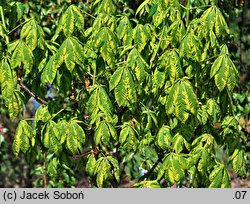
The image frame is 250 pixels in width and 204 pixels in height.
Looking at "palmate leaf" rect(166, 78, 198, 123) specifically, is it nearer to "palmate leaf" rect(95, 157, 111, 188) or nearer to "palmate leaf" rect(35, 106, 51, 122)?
"palmate leaf" rect(95, 157, 111, 188)

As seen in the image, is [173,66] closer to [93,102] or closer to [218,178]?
[93,102]

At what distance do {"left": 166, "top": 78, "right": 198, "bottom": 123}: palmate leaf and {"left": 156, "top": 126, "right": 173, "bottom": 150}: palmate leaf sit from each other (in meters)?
0.22

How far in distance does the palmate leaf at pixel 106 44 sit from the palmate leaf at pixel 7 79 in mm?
445

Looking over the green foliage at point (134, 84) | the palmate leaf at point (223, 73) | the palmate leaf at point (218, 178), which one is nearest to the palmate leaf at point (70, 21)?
the green foliage at point (134, 84)

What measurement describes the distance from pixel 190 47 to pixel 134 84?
0.32 metres

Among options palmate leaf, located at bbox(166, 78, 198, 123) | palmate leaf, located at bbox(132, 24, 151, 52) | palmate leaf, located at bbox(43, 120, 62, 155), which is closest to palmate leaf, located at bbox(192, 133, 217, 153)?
palmate leaf, located at bbox(166, 78, 198, 123)

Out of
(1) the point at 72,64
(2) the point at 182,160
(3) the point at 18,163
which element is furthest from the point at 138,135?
(3) the point at 18,163

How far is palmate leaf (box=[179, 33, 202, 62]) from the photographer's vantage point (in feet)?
8.69

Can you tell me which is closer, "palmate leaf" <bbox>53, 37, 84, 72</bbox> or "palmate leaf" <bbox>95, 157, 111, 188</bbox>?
"palmate leaf" <bbox>53, 37, 84, 72</bbox>

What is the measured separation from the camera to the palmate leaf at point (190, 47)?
2.65m

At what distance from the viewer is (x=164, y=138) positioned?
2.82 m

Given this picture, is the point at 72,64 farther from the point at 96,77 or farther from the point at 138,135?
the point at 138,135
